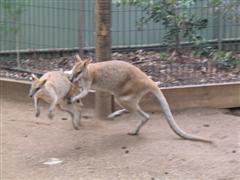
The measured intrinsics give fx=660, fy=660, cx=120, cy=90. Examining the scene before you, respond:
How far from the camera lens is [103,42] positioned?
25.0 ft

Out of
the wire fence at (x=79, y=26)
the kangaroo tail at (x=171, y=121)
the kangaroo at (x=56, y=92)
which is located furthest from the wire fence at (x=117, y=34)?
the kangaroo at (x=56, y=92)

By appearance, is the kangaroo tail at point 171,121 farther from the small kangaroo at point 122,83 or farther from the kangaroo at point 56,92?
the kangaroo at point 56,92

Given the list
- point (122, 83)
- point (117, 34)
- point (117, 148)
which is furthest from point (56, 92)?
point (117, 34)

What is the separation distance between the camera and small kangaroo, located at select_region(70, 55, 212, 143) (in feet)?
23.2

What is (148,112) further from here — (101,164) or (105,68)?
(101,164)

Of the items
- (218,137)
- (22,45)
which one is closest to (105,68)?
(218,137)

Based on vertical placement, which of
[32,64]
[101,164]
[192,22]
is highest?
[192,22]

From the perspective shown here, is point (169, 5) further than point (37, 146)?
Yes

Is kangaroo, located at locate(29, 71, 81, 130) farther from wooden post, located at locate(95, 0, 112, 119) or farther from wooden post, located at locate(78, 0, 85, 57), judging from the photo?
wooden post, located at locate(78, 0, 85, 57)

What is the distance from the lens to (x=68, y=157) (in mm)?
6570

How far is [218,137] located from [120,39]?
258 cm

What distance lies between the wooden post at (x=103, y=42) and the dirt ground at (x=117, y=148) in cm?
17

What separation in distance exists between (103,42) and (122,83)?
0.72 meters

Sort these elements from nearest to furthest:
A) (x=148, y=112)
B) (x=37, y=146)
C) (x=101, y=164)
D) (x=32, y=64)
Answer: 1. (x=101, y=164)
2. (x=37, y=146)
3. (x=148, y=112)
4. (x=32, y=64)
